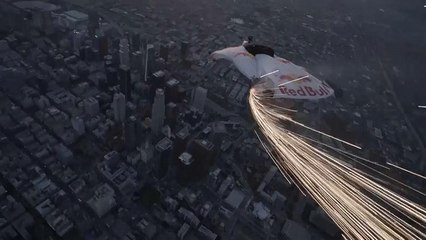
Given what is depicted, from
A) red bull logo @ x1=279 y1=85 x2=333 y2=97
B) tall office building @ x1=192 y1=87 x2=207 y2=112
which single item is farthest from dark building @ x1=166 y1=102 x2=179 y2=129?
red bull logo @ x1=279 y1=85 x2=333 y2=97

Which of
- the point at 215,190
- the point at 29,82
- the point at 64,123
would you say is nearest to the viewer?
the point at 215,190

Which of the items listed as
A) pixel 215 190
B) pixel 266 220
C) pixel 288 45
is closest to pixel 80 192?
pixel 215 190

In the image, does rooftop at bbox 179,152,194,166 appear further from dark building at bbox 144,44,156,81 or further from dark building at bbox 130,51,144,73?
dark building at bbox 130,51,144,73

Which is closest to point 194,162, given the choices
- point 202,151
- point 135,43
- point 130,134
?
point 202,151

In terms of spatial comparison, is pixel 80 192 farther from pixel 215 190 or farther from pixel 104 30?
pixel 104 30

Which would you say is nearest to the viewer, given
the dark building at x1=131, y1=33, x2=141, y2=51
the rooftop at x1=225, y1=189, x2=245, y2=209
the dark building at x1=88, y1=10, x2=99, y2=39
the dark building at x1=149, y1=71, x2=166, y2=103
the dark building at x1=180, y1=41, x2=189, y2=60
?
the rooftop at x1=225, y1=189, x2=245, y2=209

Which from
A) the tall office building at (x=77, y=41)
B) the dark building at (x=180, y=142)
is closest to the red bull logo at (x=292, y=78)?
the dark building at (x=180, y=142)
